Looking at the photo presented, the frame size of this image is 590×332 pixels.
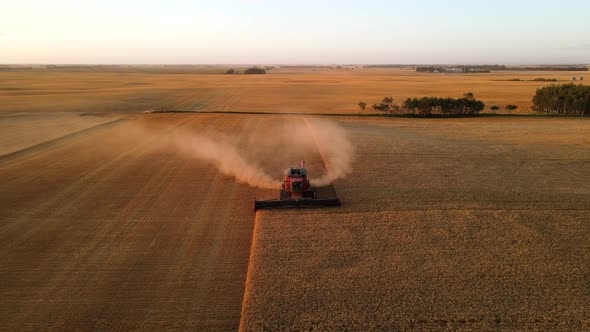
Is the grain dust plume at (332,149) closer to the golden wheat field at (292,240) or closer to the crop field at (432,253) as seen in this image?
the golden wheat field at (292,240)

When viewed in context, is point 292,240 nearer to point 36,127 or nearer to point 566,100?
point 36,127

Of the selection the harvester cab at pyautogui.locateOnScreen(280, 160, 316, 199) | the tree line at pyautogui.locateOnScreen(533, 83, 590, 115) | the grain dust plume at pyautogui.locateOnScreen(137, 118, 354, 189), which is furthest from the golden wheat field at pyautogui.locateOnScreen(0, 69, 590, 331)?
the tree line at pyautogui.locateOnScreen(533, 83, 590, 115)

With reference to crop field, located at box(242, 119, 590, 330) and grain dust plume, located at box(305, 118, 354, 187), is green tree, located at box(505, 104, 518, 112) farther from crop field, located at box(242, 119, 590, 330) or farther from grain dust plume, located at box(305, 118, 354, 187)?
crop field, located at box(242, 119, 590, 330)

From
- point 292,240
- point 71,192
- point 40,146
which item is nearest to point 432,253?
point 292,240

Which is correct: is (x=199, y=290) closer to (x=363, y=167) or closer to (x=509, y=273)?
(x=509, y=273)

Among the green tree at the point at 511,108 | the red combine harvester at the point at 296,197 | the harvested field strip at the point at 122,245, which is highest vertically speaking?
the green tree at the point at 511,108

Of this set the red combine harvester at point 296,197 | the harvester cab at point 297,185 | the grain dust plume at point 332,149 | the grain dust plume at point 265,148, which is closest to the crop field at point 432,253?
the red combine harvester at point 296,197

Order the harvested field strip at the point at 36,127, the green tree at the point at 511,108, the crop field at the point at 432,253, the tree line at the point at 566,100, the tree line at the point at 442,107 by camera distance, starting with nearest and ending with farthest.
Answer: the crop field at the point at 432,253, the harvested field strip at the point at 36,127, the tree line at the point at 566,100, the tree line at the point at 442,107, the green tree at the point at 511,108
